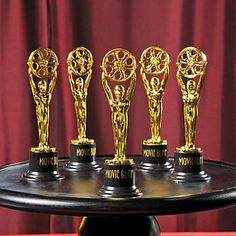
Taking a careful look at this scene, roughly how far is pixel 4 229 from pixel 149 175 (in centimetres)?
135

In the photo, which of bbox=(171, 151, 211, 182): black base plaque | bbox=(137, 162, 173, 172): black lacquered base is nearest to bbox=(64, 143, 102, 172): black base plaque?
bbox=(137, 162, 173, 172): black lacquered base

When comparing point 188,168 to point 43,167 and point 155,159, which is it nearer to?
point 155,159

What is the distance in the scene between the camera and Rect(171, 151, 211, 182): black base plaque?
159cm

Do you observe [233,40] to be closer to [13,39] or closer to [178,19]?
[178,19]

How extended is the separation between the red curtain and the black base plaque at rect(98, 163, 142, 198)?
1.45 m

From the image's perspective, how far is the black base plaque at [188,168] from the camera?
1.59 metres

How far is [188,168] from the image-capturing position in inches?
63.0

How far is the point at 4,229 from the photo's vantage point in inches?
113

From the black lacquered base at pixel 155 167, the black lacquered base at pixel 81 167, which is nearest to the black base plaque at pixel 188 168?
the black lacquered base at pixel 155 167

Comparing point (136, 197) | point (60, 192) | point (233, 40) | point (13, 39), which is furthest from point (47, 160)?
point (233, 40)

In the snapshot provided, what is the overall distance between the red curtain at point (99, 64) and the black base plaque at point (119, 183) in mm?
1452

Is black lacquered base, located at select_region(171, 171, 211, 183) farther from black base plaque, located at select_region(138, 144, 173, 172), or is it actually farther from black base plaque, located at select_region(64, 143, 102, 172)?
black base plaque, located at select_region(64, 143, 102, 172)

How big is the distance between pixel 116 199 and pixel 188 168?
1.12 feet

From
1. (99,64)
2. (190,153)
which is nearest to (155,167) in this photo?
(190,153)
